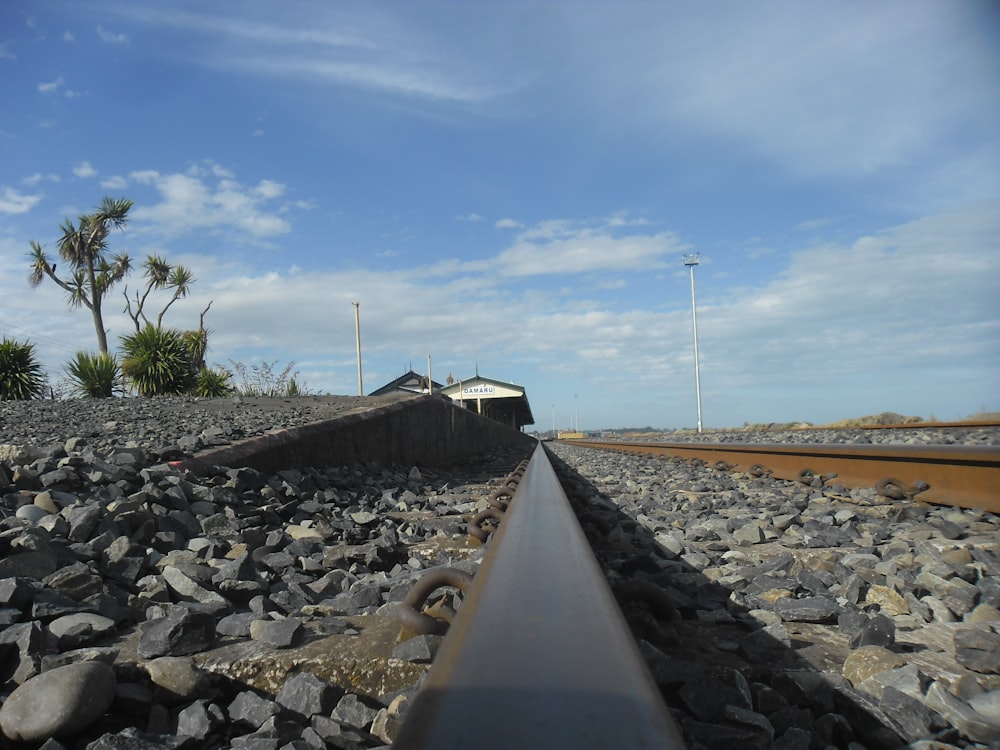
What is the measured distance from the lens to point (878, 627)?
5.46ft

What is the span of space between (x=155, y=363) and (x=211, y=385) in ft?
7.23

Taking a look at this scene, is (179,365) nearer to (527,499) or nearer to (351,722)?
(527,499)

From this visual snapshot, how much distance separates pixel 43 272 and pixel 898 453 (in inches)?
1288

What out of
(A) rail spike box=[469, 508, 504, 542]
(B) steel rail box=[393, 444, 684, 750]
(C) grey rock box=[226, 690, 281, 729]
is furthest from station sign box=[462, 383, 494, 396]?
(B) steel rail box=[393, 444, 684, 750]

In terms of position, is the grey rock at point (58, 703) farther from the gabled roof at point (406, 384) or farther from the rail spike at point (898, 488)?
the gabled roof at point (406, 384)

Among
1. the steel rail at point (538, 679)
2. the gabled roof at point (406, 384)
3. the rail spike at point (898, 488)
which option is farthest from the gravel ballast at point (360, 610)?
the gabled roof at point (406, 384)

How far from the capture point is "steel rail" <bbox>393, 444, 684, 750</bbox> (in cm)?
70

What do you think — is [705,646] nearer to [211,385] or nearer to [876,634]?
[876,634]

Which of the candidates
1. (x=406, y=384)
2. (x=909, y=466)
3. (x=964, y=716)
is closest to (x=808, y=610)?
(x=964, y=716)

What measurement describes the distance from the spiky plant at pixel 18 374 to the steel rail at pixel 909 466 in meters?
12.2

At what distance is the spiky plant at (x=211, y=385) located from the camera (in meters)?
15.7

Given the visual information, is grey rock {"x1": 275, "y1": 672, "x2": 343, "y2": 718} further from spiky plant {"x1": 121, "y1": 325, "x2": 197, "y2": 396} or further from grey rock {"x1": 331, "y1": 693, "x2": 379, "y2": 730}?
spiky plant {"x1": 121, "y1": 325, "x2": 197, "y2": 396}

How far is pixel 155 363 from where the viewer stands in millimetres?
13992

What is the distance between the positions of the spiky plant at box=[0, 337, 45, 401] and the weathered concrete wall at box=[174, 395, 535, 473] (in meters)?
7.65
